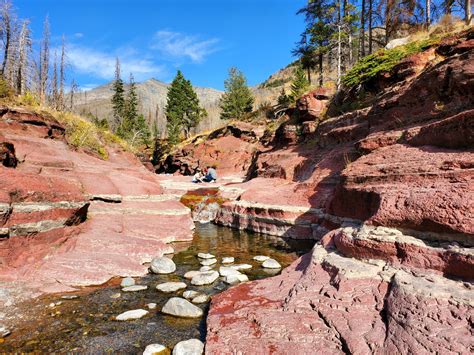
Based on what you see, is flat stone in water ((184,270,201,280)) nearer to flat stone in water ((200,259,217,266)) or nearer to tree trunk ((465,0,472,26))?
flat stone in water ((200,259,217,266))

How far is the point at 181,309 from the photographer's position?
17.4ft

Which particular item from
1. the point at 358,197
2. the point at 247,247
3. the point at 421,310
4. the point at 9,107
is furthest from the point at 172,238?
the point at 9,107

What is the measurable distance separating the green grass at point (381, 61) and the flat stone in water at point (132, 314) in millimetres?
14387

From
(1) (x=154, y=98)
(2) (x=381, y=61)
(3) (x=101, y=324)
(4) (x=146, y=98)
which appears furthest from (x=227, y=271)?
(1) (x=154, y=98)

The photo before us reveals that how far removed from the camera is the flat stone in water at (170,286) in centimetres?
639

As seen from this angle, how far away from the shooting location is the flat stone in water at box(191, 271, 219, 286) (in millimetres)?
6777

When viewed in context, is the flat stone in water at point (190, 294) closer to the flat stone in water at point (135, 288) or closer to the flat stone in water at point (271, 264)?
the flat stone in water at point (135, 288)

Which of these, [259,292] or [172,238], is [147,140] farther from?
[259,292]

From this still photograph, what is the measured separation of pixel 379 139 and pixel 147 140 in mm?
47355

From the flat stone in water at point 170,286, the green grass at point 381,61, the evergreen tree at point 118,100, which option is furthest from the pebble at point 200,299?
the evergreen tree at point 118,100

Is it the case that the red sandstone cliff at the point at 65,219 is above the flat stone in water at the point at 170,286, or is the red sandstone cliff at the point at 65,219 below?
above

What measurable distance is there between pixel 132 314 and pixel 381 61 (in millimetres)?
15612

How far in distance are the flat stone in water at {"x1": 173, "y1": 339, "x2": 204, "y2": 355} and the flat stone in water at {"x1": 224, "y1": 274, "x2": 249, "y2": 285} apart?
2.58 m

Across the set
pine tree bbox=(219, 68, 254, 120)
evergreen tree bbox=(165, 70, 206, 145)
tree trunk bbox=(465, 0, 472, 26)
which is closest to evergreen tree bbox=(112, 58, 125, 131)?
evergreen tree bbox=(165, 70, 206, 145)
